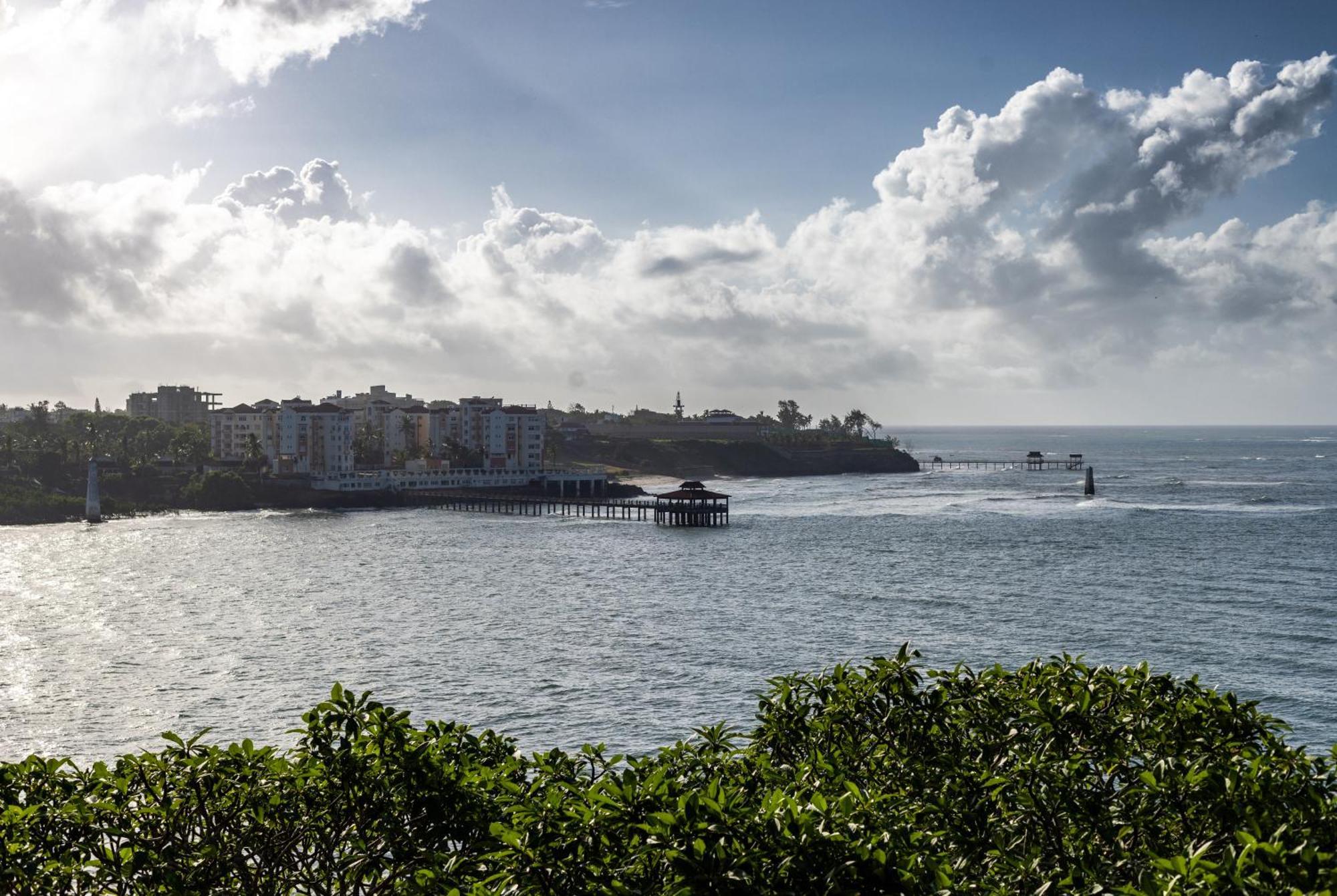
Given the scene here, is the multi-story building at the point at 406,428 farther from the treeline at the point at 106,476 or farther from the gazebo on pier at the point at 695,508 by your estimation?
the gazebo on pier at the point at 695,508

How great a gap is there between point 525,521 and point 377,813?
95.5 metres

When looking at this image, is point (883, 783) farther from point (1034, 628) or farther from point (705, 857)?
point (1034, 628)

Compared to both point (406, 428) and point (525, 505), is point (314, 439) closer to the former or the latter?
point (406, 428)

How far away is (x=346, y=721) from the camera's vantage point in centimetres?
1137

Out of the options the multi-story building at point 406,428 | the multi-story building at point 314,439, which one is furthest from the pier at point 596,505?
the multi-story building at point 406,428

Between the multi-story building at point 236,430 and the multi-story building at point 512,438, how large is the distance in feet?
93.6

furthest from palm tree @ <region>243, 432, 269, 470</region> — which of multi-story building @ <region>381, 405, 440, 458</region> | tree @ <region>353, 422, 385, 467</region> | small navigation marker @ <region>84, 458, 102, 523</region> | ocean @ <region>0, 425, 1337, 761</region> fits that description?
ocean @ <region>0, 425, 1337, 761</region>

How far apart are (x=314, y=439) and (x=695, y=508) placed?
57779 mm

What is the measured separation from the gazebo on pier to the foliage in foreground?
85.9m

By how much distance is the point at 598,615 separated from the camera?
51.2 m

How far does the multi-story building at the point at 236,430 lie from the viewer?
448 ft

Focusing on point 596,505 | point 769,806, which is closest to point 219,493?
point 596,505

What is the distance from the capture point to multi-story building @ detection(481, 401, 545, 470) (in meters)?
149

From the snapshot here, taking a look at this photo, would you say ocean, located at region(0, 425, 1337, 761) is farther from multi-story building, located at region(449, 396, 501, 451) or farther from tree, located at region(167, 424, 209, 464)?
multi-story building, located at region(449, 396, 501, 451)
